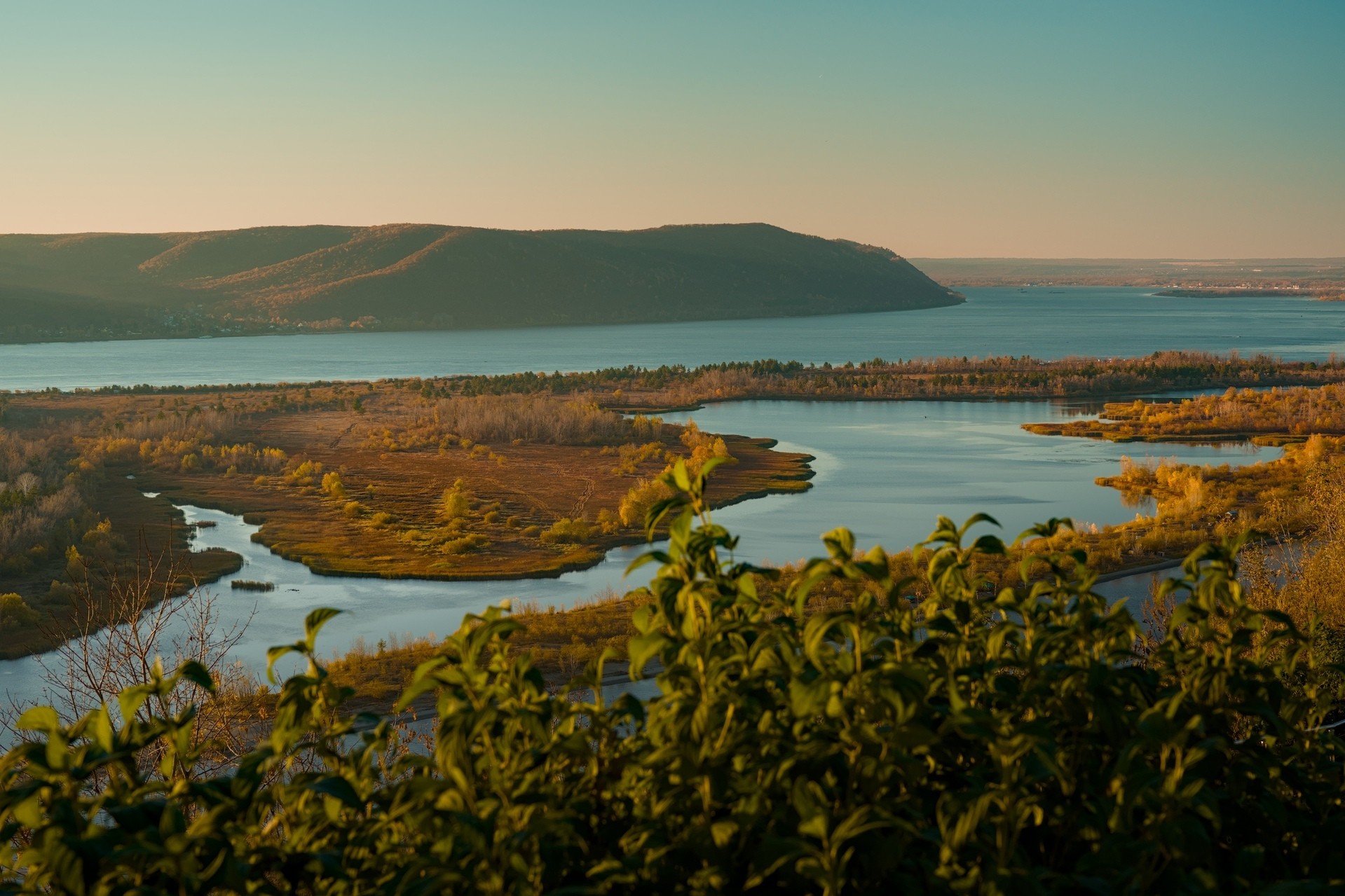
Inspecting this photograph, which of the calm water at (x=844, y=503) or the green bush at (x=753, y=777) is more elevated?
the green bush at (x=753, y=777)

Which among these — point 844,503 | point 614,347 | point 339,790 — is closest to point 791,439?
point 844,503

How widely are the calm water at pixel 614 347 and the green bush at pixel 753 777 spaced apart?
9548cm

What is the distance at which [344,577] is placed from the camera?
28438 millimetres

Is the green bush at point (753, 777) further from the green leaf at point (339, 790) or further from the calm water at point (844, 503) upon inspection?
the calm water at point (844, 503)

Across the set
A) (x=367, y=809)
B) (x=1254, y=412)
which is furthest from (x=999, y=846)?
Answer: (x=1254, y=412)

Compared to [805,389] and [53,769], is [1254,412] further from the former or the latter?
[53,769]

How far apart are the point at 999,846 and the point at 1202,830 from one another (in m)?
0.42

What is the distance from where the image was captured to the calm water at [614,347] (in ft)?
346

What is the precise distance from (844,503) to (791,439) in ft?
52.2

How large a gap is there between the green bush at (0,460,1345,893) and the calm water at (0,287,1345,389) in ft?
313

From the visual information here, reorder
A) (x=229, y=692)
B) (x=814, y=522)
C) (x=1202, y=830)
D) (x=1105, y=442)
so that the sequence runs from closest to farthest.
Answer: (x=1202, y=830), (x=229, y=692), (x=814, y=522), (x=1105, y=442)

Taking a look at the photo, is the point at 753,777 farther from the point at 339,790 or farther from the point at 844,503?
the point at 844,503

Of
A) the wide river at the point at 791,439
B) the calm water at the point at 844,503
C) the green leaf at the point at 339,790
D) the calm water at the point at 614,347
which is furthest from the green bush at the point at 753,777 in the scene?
the calm water at the point at 614,347

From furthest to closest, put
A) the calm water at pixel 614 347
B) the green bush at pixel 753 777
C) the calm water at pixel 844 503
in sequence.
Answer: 1. the calm water at pixel 614 347
2. the calm water at pixel 844 503
3. the green bush at pixel 753 777
